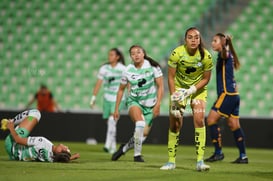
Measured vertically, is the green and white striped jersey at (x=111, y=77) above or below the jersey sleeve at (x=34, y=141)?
above

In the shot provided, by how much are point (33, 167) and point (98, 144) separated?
8526 millimetres

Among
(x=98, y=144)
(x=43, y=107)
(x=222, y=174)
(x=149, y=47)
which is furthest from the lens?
(x=149, y=47)

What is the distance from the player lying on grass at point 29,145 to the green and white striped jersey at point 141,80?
64.3 inches

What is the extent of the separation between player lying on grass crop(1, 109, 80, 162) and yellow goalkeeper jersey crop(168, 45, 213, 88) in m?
2.08

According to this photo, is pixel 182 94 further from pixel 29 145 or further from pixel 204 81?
pixel 29 145

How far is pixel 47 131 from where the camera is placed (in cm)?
1797

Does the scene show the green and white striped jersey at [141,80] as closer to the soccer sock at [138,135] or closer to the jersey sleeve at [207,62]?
the soccer sock at [138,135]

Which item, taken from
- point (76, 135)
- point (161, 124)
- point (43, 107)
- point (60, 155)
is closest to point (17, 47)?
point (43, 107)

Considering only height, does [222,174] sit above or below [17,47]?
below

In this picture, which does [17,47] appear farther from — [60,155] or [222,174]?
[222,174]

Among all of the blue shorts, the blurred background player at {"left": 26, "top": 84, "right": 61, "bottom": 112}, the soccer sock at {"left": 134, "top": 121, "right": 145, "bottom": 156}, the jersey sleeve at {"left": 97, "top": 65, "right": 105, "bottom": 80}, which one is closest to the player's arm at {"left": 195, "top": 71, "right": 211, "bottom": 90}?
the soccer sock at {"left": 134, "top": 121, "right": 145, "bottom": 156}

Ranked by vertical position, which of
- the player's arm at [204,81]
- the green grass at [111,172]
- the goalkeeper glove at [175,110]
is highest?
the player's arm at [204,81]

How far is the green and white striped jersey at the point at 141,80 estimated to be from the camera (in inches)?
439

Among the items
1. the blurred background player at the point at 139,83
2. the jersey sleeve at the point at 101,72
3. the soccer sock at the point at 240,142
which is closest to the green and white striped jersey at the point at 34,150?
the blurred background player at the point at 139,83
